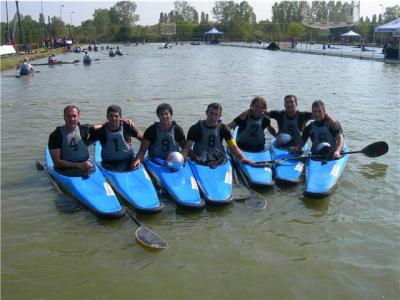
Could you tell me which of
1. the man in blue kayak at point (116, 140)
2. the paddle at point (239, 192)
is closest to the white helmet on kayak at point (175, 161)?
the man in blue kayak at point (116, 140)

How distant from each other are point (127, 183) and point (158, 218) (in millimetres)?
766

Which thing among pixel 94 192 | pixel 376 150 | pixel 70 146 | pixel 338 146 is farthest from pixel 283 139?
pixel 70 146

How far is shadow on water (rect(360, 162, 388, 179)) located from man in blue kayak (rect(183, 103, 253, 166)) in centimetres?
250

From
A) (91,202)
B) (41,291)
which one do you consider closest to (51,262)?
(41,291)

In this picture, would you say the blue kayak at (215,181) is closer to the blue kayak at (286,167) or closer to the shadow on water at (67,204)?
the blue kayak at (286,167)

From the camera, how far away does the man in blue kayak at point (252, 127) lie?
8.00 meters

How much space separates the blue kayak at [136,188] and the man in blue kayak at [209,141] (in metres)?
0.87


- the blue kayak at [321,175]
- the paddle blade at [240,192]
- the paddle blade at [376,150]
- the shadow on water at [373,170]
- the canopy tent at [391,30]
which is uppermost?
the canopy tent at [391,30]

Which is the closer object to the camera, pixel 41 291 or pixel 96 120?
pixel 41 291

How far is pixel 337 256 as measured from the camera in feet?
17.6

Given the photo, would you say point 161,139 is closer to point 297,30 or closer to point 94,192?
point 94,192

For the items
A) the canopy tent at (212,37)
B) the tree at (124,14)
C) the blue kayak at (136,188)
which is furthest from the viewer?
the tree at (124,14)

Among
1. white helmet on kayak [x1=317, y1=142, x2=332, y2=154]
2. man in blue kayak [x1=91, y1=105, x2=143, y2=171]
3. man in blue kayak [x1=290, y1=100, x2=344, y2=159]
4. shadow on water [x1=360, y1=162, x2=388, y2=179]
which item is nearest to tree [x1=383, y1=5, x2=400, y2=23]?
shadow on water [x1=360, y1=162, x2=388, y2=179]

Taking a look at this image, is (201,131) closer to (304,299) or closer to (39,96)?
(304,299)
